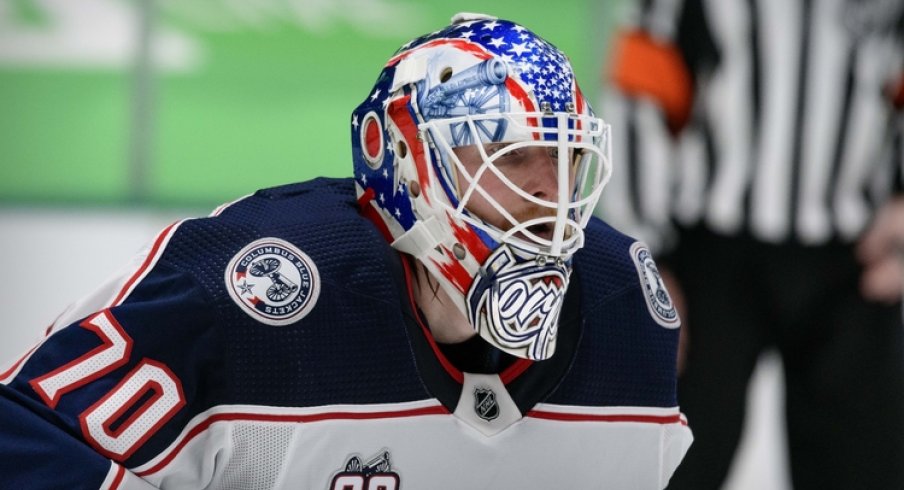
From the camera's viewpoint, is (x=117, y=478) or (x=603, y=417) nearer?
(x=117, y=478)

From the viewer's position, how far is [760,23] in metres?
3.08

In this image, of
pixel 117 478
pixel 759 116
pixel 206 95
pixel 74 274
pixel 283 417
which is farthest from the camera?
pixel 206 95

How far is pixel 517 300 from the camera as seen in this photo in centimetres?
167

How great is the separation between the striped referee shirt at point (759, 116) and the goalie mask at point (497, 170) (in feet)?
4.23

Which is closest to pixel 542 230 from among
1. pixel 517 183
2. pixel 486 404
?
pixel 517 183

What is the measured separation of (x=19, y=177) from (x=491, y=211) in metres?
3.01

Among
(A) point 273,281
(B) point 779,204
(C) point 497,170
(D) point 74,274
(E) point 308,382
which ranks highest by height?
(C) point 497,170

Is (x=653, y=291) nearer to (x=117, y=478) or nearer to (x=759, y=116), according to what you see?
(x=117, y=478)

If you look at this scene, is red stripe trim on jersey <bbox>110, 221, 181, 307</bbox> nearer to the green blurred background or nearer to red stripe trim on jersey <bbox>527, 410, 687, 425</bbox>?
red stripe trim on jersey <bbox>527, 410, 687, 425</bbox>

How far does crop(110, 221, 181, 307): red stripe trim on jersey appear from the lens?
63.7 inches

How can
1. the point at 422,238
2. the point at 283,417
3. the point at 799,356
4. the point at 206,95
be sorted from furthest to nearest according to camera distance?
1. the point at 206,95
2. the point at 799,356
3. the point at 422,238
4. the point at 283,417

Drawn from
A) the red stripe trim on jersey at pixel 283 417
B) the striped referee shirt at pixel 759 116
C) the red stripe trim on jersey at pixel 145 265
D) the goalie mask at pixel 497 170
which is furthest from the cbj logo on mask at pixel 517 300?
the striped referee shirt at pixel 759 116

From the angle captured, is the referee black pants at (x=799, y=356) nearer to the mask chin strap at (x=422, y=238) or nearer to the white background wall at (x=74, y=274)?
the white background wall at (x=74, y=274)

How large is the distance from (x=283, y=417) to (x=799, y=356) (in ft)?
5.22
